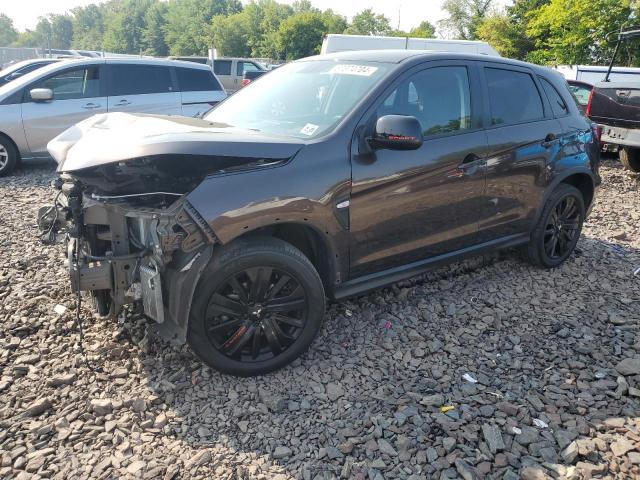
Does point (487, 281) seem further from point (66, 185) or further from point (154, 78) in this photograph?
point (154, 78)

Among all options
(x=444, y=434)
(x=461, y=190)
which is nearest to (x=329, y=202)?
(x=461, y=190)

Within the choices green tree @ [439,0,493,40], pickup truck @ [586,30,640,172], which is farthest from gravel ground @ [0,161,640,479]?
green tree @ [439,0,493,40]

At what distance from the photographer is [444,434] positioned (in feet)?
9.04

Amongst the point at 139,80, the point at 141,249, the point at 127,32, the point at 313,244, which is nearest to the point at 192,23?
the point at 127,32

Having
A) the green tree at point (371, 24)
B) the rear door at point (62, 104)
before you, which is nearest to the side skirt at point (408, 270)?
the rear door at point (62, 104)

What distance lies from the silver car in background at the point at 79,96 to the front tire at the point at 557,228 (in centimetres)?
651

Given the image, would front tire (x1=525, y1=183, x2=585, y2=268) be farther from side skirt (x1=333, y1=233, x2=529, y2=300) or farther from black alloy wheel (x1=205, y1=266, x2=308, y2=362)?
black alloy wheel (x1=205, y1=266, x2=308, y2=362)

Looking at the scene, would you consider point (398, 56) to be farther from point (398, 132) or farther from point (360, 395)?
point (360, 395)

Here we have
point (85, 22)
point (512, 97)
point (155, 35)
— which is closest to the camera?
point (512, 97)

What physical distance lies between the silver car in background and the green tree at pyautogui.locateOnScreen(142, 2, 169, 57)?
76.8 metres

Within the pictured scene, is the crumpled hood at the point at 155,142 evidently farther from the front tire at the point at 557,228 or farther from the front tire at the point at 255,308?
the front tire at the point at 557,228

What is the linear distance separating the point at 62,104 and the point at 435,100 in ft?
22.2

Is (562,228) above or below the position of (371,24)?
below

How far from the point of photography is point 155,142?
108 inches
